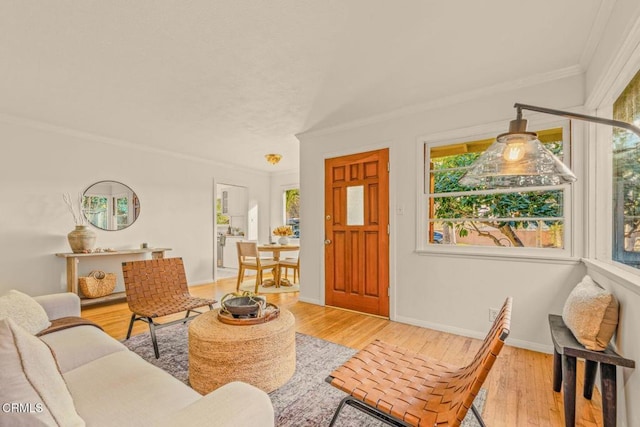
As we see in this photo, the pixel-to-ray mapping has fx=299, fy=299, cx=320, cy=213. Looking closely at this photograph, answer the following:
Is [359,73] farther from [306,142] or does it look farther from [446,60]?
[306,142]

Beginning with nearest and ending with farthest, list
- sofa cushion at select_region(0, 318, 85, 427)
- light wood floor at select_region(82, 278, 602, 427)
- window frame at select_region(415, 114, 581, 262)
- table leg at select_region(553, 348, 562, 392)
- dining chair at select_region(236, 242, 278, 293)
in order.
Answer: sofa cushion at select_region(0, 318, 85, 427) < light wood floor at select_region(82, 278, 602, 427) < table leg at select_region(553, 348, 562, 392) < window frame at select_region(415, 114, 581, 262) < dining chair at select_region(236, 242, 278, 293)

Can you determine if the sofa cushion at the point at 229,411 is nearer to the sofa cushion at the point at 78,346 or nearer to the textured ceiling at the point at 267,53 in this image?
the sofa cushion at the point at 78,346

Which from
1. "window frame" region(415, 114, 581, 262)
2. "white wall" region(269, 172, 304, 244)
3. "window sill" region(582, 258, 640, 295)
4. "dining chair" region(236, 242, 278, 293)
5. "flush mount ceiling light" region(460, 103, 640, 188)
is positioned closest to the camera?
"flush mount ceiling light" region(460, 103, 640, 188)

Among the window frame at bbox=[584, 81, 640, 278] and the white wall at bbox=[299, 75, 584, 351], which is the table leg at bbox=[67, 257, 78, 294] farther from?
the window frame at bbox=[584, 81, 640, 278]

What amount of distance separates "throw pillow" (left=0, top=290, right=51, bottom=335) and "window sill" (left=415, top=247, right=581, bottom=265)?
3.05m

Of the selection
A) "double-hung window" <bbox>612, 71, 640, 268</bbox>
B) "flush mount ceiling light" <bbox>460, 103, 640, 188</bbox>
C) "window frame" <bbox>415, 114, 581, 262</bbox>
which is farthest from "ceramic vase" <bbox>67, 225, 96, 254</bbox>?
"double-hung window" <bbox>612, 71, 640, 268</bbox>

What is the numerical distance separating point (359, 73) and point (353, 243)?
195 centimetres

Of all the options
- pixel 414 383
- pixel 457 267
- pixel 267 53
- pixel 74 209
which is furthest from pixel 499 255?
pixel 74 209

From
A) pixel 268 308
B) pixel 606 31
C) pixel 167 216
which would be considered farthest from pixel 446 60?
pixel 167 216

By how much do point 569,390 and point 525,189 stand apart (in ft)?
5.43

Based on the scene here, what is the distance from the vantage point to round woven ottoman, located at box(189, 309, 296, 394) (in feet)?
5.82

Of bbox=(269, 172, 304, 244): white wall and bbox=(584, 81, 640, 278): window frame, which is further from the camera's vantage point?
bbox=(269, 172, 304, 244): white wall

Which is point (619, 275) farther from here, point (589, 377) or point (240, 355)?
point (240, 355)

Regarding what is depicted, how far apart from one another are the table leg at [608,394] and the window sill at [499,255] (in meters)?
1.19
